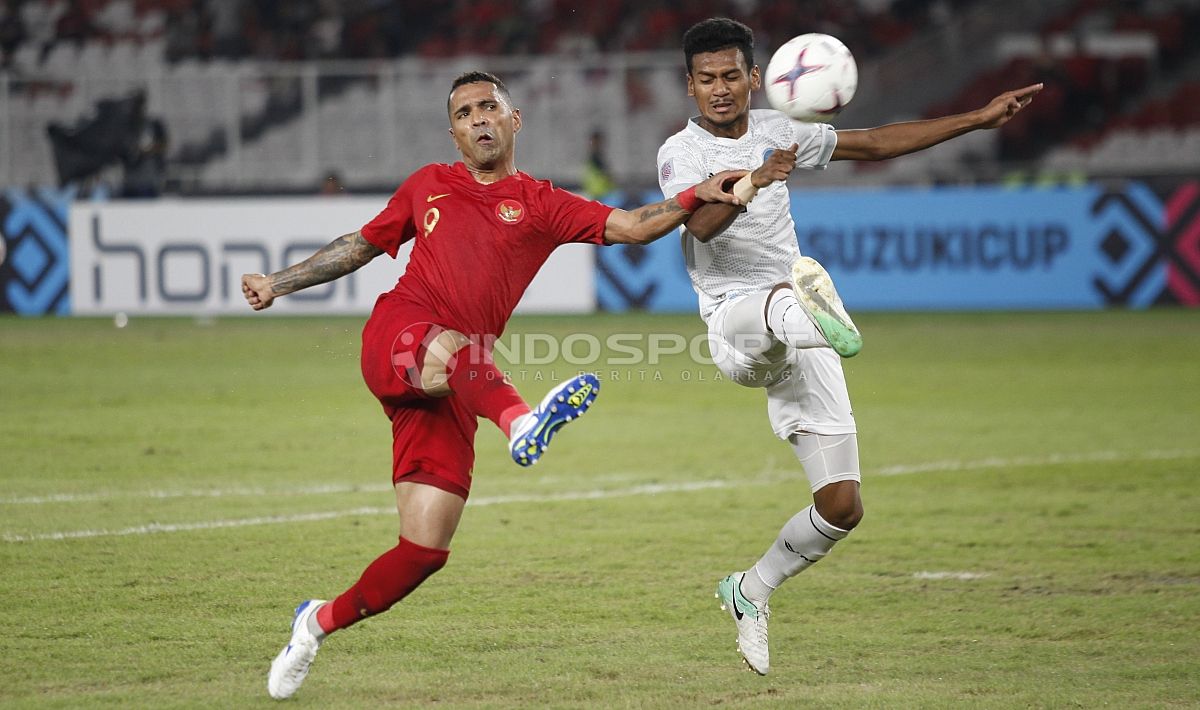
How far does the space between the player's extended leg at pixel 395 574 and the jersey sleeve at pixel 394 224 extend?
913 mm

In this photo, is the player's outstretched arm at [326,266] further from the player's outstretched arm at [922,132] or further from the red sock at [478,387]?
the player's outstretched arm at [922,132]

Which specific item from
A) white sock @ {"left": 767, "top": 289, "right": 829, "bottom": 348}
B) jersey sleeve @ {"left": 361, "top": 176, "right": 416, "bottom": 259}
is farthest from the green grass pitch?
jersey sleeve @ {"left": 361, "top": 176, "right": 416, "bottom": 259}

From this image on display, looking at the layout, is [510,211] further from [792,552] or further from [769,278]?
[792,552]

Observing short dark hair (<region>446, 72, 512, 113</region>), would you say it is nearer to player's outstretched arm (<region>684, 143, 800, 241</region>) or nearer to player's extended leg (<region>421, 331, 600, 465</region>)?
player's outstretched arm (<region>684, 143, 800, 241</region>)

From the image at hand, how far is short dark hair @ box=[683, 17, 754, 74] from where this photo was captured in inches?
219

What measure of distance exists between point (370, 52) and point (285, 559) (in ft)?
62.5

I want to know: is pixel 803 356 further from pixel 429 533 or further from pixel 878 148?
pixel 429 533

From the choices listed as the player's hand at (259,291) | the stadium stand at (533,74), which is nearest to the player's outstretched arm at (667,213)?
the player's hand at (259,291)

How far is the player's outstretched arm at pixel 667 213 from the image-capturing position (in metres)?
5.00

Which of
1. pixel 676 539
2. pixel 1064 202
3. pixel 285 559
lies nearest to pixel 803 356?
pixel 676 539

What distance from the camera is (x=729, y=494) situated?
8.95 meters

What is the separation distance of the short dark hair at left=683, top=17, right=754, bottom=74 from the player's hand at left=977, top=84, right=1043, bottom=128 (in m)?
0.89

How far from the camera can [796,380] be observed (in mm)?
5742

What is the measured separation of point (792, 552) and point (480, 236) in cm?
172
